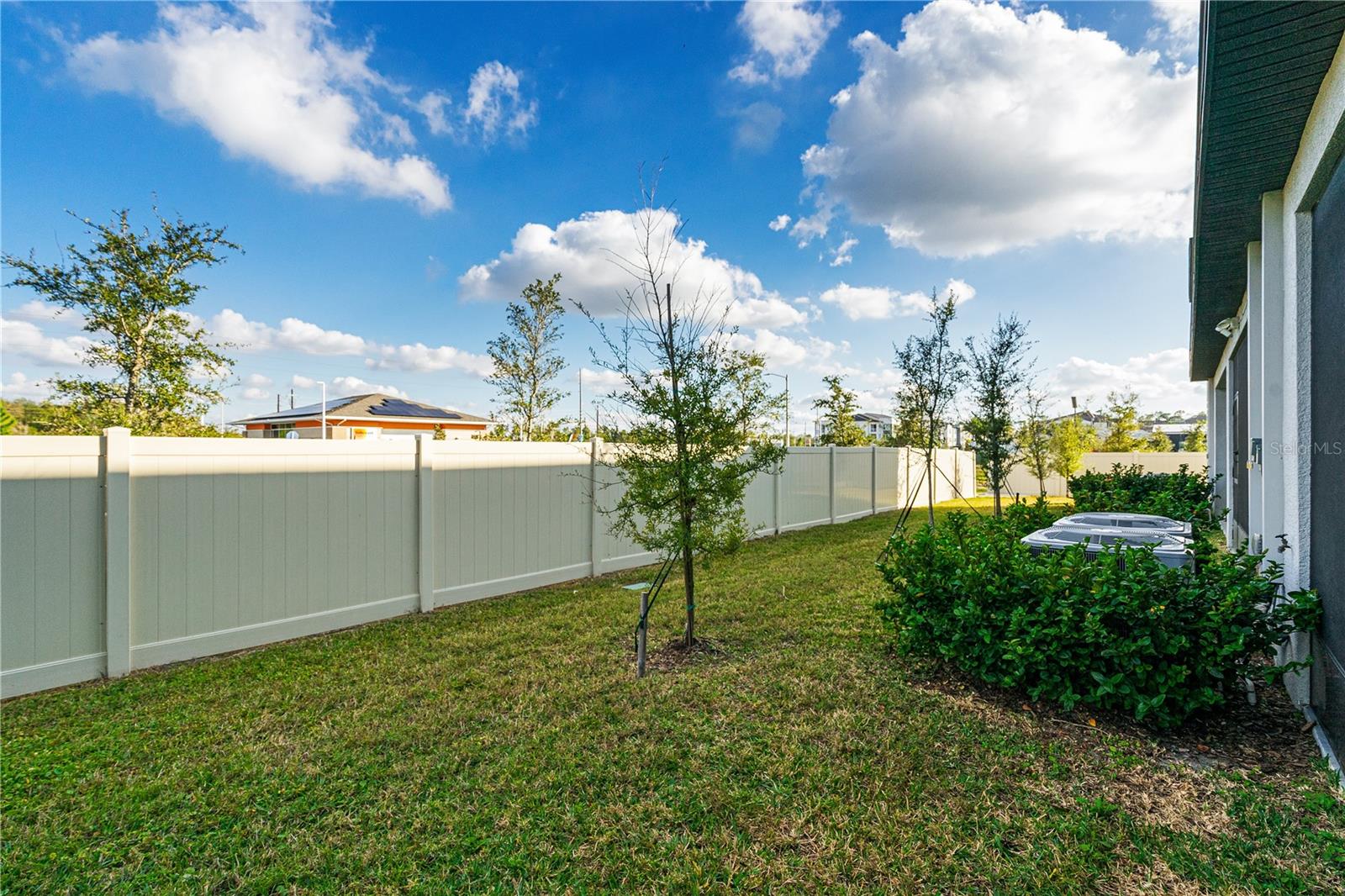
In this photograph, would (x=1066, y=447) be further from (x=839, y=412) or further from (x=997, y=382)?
(x=997, y=382)

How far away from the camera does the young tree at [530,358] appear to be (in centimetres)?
1538

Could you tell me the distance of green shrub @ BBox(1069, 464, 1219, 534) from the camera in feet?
20.8

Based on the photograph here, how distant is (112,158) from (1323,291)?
466 inches

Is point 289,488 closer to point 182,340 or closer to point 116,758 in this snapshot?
point 116,758

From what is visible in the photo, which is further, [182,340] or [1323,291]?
[182,340]

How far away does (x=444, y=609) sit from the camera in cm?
574

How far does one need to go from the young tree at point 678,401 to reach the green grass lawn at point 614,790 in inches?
44.7

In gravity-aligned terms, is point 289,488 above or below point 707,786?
above

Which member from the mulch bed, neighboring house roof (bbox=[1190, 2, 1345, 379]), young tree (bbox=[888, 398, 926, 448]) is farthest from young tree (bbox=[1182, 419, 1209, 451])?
the mulch bed

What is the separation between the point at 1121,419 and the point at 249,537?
34.1m

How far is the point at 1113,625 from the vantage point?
2.97 metres

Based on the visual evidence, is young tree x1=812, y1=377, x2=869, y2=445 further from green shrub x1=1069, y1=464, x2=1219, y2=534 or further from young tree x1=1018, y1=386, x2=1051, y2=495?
green shrub x1=1069, y1=464, x2=1219, y2=534

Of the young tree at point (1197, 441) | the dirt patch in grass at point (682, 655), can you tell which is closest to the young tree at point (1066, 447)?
the young tree at point (1197, 441)

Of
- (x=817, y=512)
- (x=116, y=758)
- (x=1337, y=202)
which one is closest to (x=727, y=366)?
(x=1337, y=202)
